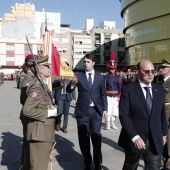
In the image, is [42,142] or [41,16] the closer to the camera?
[42,142]

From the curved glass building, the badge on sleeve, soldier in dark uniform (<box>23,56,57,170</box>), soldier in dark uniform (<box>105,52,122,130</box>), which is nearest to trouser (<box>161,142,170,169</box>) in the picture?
soldier in dark uniform (<box>23,56,57,170</box>)

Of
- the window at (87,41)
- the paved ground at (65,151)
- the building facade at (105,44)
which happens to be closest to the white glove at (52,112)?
the paved ground at (65,151)

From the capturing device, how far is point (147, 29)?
49062 mm

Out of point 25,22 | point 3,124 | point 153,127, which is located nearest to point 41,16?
point 25,22

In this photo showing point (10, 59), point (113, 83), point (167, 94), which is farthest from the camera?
point (10, 59)

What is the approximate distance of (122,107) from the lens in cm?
375

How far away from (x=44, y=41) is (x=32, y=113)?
2148mm

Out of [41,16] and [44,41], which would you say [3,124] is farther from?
[41,16]

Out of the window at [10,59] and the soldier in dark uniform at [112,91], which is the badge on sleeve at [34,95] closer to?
the soldier in dark uniform at [112,91]

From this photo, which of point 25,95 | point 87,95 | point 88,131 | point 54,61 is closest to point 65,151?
point 88,131

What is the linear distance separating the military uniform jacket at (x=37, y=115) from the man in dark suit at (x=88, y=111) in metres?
1.38

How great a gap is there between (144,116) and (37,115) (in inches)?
50.9

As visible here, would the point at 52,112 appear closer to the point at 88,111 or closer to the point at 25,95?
the point at 25,95

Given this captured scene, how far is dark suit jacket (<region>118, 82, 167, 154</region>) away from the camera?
3.68 m
